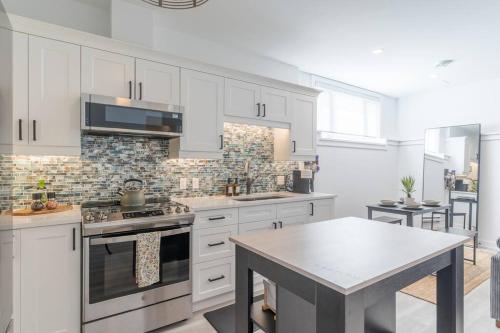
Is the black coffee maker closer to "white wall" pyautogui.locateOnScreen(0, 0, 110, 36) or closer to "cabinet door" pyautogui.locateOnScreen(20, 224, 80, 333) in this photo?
"cabinet door" pyautogui.locateOnScreen(20, 224, 80, 333)

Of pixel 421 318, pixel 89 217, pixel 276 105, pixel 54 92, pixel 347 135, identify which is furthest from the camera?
pixel 347 135

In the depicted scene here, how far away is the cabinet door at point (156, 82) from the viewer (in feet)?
8.14

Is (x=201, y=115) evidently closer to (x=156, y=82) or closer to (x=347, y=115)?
(x=156, y=82)

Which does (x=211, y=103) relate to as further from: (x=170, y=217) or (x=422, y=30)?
(x=422, y=30)

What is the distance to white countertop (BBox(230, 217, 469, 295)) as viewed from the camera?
1.05 metres

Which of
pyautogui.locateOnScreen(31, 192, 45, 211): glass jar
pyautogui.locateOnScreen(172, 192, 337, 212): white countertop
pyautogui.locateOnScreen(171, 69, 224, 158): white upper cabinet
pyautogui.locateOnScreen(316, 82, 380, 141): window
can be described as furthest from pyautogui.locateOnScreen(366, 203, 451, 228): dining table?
pyautogui.locateOnScreen(31, 192, 45, 211): glass jar

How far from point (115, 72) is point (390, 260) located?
8.04ft

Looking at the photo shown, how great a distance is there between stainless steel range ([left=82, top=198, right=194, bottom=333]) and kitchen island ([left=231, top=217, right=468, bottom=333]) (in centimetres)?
98

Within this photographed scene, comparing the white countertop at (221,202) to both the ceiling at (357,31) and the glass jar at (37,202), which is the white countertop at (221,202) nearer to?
the glass jar at (37,202)

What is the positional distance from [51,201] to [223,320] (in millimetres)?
1663

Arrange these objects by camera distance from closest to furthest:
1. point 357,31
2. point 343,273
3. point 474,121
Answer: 1. point 343,273
2. point 357,31
3. point 474,121

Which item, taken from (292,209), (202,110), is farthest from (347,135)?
(202,110)

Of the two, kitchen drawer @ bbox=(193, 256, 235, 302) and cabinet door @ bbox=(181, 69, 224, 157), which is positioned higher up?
cabinet door @ bbox=(181, 69, 224, 157)

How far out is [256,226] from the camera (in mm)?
2885
